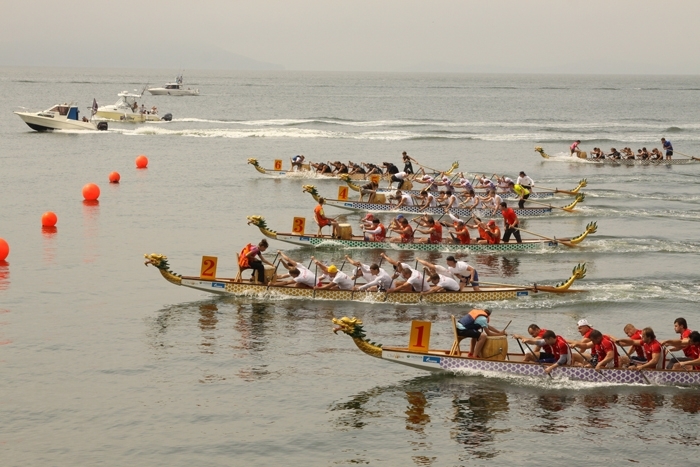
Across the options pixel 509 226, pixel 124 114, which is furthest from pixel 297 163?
pixel 124 114

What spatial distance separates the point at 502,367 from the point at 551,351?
1.14 m

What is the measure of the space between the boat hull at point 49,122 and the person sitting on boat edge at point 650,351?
68.9 metres

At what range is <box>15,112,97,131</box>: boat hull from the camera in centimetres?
7950

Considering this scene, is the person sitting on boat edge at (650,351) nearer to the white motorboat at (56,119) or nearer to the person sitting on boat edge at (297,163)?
the person sitting on boat edge at (297,163)

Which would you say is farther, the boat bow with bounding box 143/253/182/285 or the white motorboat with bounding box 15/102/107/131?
the white motorboat with bounding box 15/102/107/131

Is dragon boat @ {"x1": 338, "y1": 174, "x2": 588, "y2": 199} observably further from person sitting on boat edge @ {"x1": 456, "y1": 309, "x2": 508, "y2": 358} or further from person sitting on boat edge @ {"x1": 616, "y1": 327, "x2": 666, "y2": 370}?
person sitting on boat edge @ {"x1": 616, "y1": 327, "x2": 666, "y2": 370}

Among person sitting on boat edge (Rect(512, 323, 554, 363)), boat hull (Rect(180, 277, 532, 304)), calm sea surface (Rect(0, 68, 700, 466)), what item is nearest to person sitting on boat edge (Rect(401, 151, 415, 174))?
calm sea surface (Rect(0, 68, 700, 466))

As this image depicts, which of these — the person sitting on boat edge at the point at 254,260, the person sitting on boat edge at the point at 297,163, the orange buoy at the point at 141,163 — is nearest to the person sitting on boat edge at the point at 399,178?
the person sitting on boat edge at the point at 297,163

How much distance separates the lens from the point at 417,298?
25.8 meters

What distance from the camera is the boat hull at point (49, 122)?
7950 cm

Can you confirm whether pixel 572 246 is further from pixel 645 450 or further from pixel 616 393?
pixel 645 450

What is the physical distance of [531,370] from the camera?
19.8 metres

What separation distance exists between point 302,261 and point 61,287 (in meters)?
8.38

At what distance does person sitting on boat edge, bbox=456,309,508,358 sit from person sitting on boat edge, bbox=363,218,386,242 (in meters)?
13.0
